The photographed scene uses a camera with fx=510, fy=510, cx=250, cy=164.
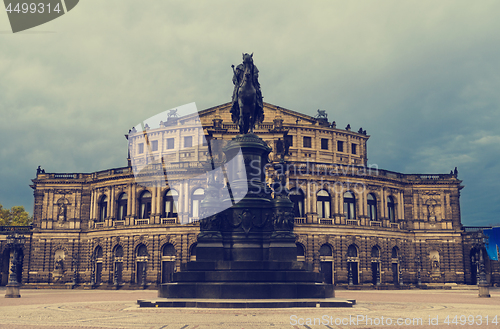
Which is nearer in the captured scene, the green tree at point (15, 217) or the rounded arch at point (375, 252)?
the rounded arch at point (375, 252)

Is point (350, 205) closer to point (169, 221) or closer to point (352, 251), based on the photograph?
point (352, 251)

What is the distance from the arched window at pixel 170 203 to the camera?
208 ft

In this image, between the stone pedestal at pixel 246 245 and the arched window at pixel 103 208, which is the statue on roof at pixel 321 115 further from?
the stone pedestal at pixel 246 245

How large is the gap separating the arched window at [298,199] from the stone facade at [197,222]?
0.13 m

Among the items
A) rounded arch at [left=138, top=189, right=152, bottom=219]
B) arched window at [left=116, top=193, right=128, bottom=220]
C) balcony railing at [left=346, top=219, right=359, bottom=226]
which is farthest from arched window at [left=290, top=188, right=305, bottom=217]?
arched window at [left=116, top=193, right=128, bottom=220]

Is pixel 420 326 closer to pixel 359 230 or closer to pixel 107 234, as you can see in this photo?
pixel 359 230

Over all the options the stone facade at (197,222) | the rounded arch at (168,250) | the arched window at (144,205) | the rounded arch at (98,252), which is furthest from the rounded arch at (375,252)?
the rounded arch at (98,252)

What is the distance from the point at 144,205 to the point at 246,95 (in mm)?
45036

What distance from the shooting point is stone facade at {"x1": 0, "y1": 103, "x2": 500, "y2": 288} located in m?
61.6

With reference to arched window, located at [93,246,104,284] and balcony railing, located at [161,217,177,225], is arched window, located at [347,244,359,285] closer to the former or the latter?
balcony railing, located at [161,217,177,225]

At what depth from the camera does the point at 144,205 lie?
213 feet

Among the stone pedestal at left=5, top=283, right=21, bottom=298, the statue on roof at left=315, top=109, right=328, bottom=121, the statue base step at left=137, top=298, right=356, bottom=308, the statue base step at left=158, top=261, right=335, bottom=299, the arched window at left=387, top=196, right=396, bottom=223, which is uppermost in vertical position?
the statue on roof at left=315, top=109, right=328, bottom=121

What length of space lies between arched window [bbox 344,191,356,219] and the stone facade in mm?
127

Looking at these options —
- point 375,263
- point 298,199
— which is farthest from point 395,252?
point 298,199
